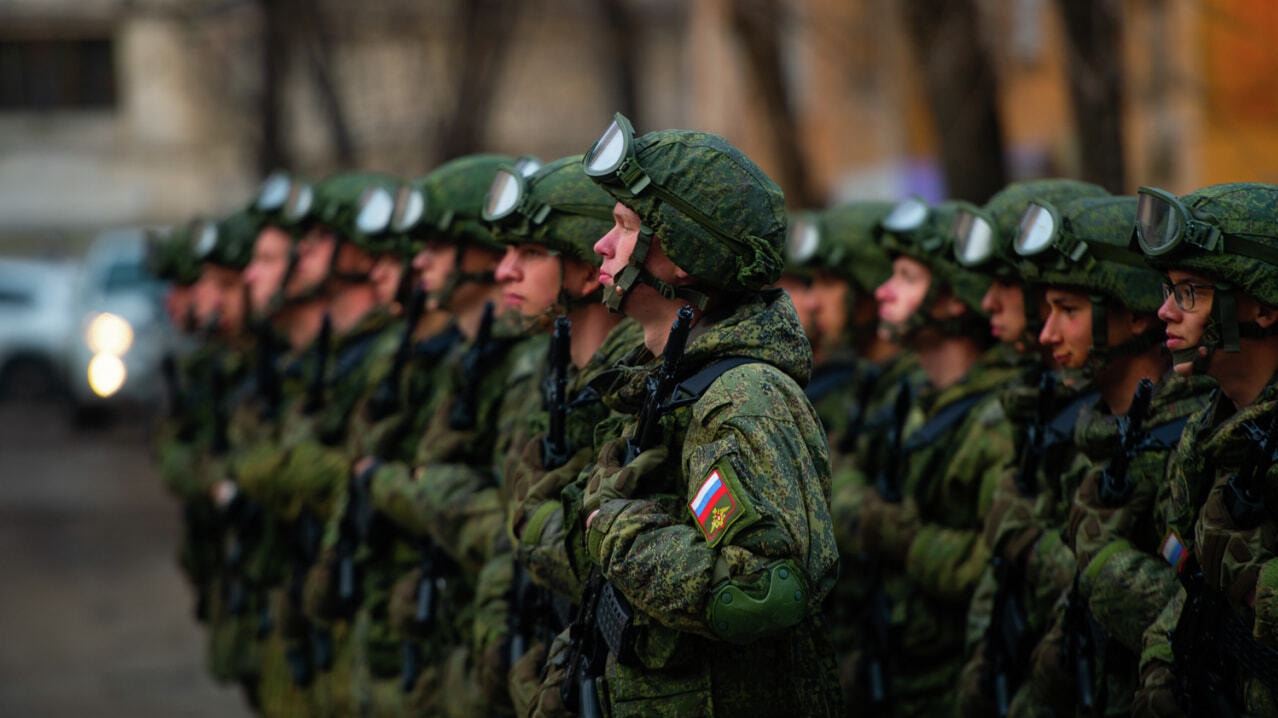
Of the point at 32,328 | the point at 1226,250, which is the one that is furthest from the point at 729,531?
the point at 32,328

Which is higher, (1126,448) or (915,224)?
(915,224)

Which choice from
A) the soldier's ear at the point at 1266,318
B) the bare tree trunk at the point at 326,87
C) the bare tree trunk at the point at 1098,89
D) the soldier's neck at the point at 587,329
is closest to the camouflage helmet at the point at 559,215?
the soldier's neck at the point at 587,329

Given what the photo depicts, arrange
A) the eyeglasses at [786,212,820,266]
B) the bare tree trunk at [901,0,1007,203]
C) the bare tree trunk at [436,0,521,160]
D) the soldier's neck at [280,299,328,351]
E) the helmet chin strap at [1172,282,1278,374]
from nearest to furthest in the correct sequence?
1. the helmet chin strap at [1172,282,1278,374]
2. the eyeglasses at [786,212,820,266]
3. the soldier's neck at [280,299,328,351]
4. the bare tree trunk at [901,0,1007,203]
5. the bare tree trunk at [436,0,521,160]

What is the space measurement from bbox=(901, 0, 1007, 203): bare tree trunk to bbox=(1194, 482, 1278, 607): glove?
6.91m

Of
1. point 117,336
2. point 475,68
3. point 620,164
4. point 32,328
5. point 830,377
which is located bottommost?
point 32,328

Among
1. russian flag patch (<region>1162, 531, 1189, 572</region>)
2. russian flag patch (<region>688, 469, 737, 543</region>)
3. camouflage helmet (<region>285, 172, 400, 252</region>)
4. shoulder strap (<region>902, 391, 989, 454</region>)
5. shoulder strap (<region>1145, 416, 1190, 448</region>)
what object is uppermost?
camouflage helmet (<region>285, 172, 400, 252</region>)

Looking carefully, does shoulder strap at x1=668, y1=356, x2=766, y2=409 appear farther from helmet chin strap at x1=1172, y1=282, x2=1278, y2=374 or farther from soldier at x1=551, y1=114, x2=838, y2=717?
helmet chin strap at x1=1172, y1=282, x2=1278, y2=374

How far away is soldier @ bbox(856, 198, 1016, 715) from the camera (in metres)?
5.79

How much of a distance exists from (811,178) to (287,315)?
24.8 feet

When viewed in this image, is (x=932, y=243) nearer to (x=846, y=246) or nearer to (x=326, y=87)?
(x=846, y=246)

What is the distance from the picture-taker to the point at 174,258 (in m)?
9.70

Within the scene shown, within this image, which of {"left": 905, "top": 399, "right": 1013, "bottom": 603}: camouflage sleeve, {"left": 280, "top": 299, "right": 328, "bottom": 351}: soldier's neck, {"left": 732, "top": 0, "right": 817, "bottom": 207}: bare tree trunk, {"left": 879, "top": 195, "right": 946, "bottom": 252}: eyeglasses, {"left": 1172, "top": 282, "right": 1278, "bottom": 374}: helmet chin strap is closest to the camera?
{"left": 1172, "top": 282, "right": 1278, "bottom": 374}: helmet chin strap

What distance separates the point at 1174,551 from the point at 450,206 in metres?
3.13

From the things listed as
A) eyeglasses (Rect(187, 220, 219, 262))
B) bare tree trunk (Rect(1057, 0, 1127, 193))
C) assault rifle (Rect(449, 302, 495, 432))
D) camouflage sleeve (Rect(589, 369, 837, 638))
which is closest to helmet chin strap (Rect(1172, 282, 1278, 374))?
camouflage sleeve (Rect(589, 369, 837, 638))
